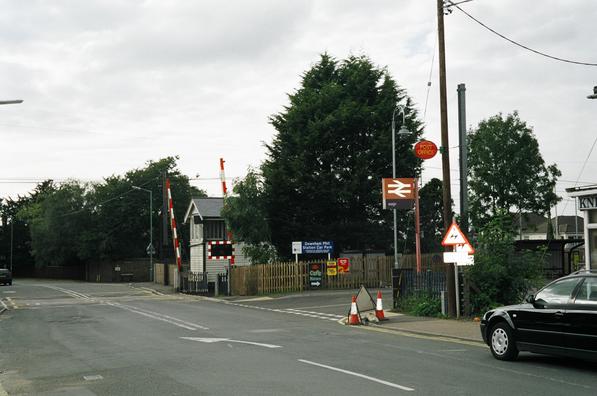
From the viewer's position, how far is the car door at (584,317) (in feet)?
32.7

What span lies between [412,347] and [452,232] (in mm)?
5069

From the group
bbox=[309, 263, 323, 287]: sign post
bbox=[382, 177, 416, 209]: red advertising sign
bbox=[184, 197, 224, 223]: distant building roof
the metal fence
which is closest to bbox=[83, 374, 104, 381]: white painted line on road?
the metal fence

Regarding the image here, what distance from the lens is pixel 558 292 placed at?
10.9 meters

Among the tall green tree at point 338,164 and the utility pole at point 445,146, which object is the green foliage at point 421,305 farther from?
the tall green tree at point 338,164

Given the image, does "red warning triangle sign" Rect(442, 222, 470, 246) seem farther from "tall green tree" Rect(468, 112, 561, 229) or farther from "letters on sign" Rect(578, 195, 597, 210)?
"tall green tree" Rect(468, 112, 561, 229)

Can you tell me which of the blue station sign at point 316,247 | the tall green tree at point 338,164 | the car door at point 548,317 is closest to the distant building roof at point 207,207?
the tall green tree at point 338,164

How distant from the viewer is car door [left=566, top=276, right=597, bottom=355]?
9956 millimetres

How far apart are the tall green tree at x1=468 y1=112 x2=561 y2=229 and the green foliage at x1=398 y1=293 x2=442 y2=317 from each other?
3023 centimetres

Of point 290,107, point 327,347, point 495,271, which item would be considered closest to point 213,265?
point 290,107

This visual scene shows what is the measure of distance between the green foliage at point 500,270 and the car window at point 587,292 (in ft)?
25.9

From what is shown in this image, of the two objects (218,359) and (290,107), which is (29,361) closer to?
(218,359)

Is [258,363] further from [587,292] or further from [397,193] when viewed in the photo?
[397,193]

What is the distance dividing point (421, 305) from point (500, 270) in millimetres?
3138

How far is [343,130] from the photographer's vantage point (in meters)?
43.6
